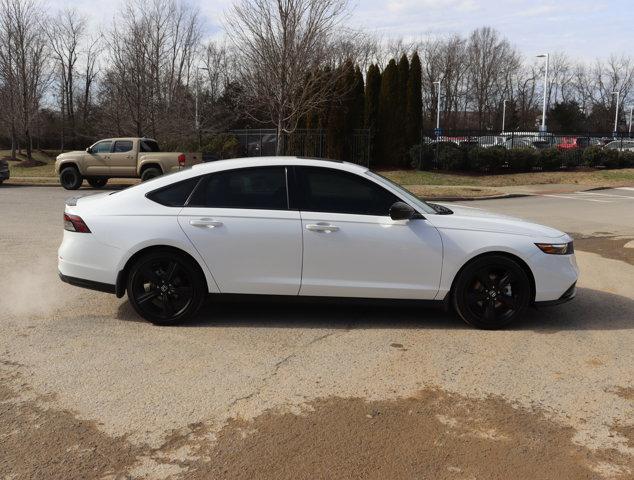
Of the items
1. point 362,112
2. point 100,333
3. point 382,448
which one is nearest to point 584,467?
point 382,448

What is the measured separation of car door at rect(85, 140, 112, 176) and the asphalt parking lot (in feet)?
49.2

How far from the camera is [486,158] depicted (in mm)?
27859

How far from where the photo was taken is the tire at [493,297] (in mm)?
5430

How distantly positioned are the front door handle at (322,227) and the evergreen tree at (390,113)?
2356cm

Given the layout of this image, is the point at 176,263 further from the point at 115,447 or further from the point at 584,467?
the point at 584,467

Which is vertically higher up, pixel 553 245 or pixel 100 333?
pixel 553 245

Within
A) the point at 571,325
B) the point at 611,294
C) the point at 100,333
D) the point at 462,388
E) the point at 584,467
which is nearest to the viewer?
the point at 584,467

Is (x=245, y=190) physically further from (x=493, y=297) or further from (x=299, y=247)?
(x=493, y=297)

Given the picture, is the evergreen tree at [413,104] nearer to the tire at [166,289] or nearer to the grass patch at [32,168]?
the grass patch at [32,168]

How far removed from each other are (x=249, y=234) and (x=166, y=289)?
88 cm

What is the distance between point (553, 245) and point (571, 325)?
2.72 ft

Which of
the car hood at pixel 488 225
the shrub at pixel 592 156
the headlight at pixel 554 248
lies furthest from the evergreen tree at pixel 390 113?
the headlight at pixel 554 248

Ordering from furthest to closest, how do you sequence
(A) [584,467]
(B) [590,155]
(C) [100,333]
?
(B) [590,155] → (C) [100,333] → (A) [584,467]

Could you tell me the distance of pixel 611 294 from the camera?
6.96 metres
